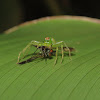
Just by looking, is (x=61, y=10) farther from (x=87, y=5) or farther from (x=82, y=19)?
(x=82, y=19)

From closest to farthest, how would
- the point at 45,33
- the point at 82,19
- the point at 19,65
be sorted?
the point at 19,65
the point at 45,33
the point at 82,19

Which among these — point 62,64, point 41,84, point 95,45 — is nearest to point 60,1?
point 95,45

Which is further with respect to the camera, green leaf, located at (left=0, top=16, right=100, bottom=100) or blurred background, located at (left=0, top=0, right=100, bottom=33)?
blurred background, located at (left=0, top=0, right=100, bottom=33)

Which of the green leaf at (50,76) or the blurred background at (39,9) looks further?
the blurred background at (39,9)

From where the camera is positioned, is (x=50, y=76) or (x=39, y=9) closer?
(x=50, y=76)

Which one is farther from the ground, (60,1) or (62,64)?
(60,1)

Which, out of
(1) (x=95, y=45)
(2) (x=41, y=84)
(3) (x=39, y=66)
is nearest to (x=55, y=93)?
(2) (x=41, y=84)

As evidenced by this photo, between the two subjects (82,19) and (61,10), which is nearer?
(82,19)

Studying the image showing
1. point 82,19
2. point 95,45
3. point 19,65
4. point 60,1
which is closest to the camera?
point 19,65
